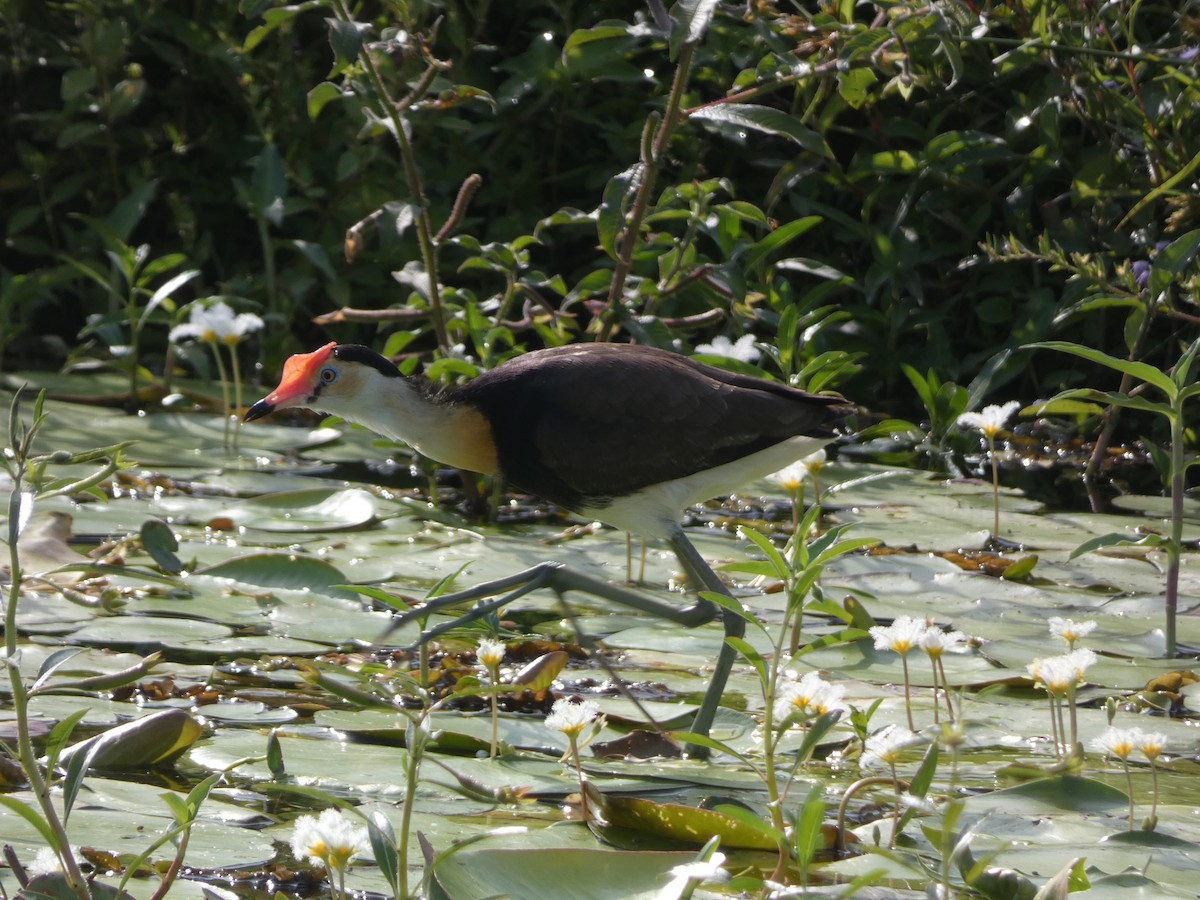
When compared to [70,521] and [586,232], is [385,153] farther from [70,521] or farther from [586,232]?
[70,521]

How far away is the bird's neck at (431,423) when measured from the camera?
3680 mm

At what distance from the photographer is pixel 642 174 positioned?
4.48 metres

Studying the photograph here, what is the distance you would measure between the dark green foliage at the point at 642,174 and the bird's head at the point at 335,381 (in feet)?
2.68

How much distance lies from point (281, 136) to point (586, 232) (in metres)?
1.61

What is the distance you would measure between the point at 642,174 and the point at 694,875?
2.97 metres

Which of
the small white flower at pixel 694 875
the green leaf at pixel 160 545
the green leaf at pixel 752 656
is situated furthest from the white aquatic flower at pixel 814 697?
the green leaf at pixel 160 545

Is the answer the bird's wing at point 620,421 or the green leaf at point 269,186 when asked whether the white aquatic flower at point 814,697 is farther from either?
the green leaf at point 269,186

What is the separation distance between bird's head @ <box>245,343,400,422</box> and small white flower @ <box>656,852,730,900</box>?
208 centimetres

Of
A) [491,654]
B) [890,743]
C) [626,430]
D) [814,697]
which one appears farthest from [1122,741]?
[626,430]

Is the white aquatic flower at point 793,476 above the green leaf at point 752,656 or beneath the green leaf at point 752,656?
above

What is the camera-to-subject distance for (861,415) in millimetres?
5914

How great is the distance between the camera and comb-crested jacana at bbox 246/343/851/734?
3520 mm

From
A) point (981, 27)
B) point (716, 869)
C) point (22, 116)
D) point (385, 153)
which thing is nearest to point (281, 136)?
point (385, 153)

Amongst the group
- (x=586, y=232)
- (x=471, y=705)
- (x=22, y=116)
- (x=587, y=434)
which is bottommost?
(x=471, y=705)
